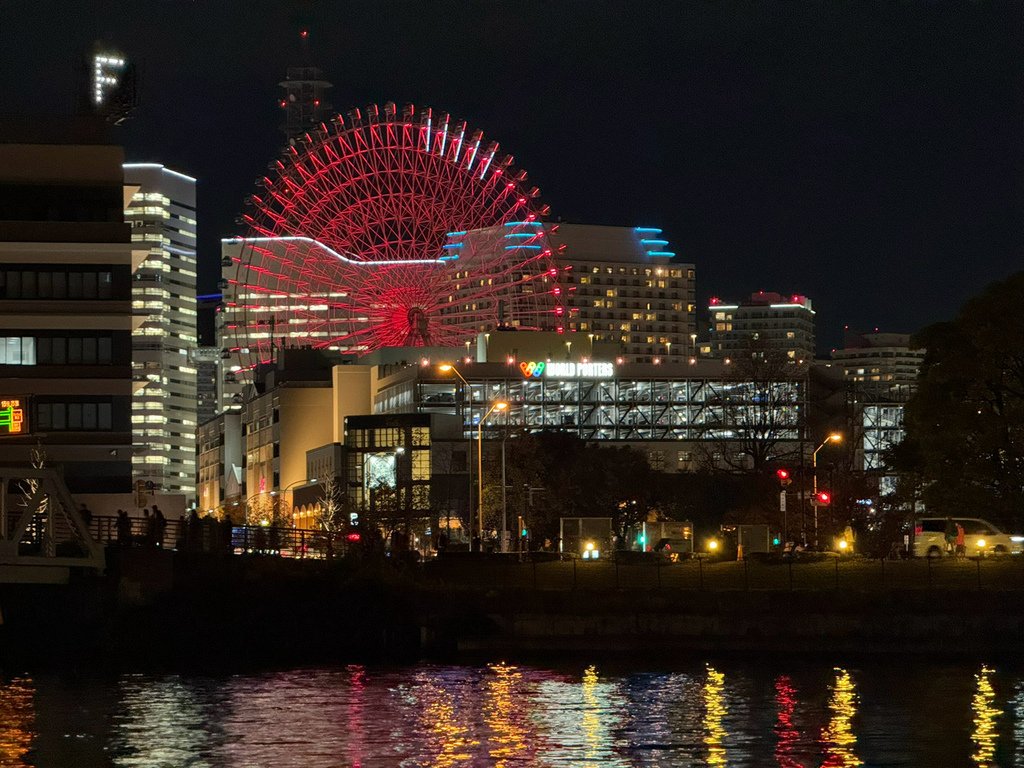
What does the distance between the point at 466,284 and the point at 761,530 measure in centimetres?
6543

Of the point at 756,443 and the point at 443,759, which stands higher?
the point at 756,443

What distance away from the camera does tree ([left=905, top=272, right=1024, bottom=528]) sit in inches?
3639

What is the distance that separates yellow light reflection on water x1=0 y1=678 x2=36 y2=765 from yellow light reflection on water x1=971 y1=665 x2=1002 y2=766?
71.6 ft

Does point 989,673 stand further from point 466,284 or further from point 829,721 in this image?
point 466,284

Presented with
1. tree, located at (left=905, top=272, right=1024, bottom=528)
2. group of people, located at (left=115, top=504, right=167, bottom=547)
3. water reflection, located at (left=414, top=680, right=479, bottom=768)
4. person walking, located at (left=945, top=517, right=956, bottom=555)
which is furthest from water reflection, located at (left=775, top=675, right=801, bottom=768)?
tree, located at (left=905, top=272, right=1024, bottom=528)

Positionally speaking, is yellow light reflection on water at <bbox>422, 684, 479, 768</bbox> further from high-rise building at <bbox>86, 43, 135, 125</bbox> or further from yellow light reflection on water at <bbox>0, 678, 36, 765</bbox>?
high-rise building at <bbox>86, 43, 135, 125</bbox>

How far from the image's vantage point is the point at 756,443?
13538 centimetres

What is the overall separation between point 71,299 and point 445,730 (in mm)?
60623

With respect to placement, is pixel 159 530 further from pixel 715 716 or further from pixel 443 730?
pixel 715 716

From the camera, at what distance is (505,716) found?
1932 inches

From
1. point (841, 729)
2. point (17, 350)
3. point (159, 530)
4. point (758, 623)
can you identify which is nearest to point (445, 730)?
point (841, 729)

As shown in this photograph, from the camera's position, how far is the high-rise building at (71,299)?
327 ft

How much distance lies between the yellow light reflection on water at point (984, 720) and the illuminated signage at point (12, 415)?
38211mm

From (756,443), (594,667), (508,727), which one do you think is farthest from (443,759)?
(756,443)
